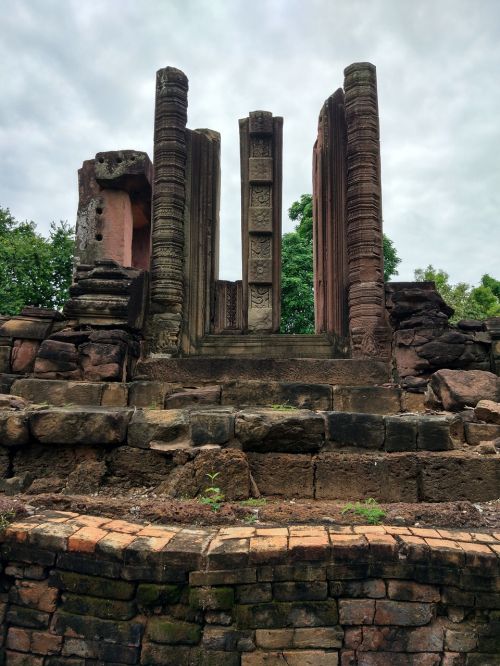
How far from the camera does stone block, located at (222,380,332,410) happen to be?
4.62 metres

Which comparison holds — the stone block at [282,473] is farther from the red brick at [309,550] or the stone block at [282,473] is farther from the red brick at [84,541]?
the red brick at [84,541]

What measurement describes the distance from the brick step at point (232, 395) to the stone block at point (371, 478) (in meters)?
1.07

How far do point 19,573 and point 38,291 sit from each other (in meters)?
19.2

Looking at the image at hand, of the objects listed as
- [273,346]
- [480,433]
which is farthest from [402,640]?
[273,346]

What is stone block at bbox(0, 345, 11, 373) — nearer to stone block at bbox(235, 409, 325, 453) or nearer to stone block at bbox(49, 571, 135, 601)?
stone block at bbox(235, 409, 325, 453)

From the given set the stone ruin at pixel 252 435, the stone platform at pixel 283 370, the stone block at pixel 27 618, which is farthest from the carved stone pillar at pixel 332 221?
the stone block at pixel 27 618

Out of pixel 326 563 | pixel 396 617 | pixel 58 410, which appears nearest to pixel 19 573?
pixel 58 410

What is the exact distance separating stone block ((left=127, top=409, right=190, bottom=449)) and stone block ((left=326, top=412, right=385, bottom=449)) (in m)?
1.11

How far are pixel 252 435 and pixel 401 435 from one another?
1.13m

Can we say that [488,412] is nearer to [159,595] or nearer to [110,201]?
[159,595]

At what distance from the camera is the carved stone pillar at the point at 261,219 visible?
6.65 metres

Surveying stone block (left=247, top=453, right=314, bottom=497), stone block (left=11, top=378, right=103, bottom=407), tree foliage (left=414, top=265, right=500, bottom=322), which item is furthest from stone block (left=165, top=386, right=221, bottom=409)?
tree foliage (left=414, top=265, right=500, bottom=322)

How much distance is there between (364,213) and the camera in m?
6.16

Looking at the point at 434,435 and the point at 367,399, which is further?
the point at 367,399
